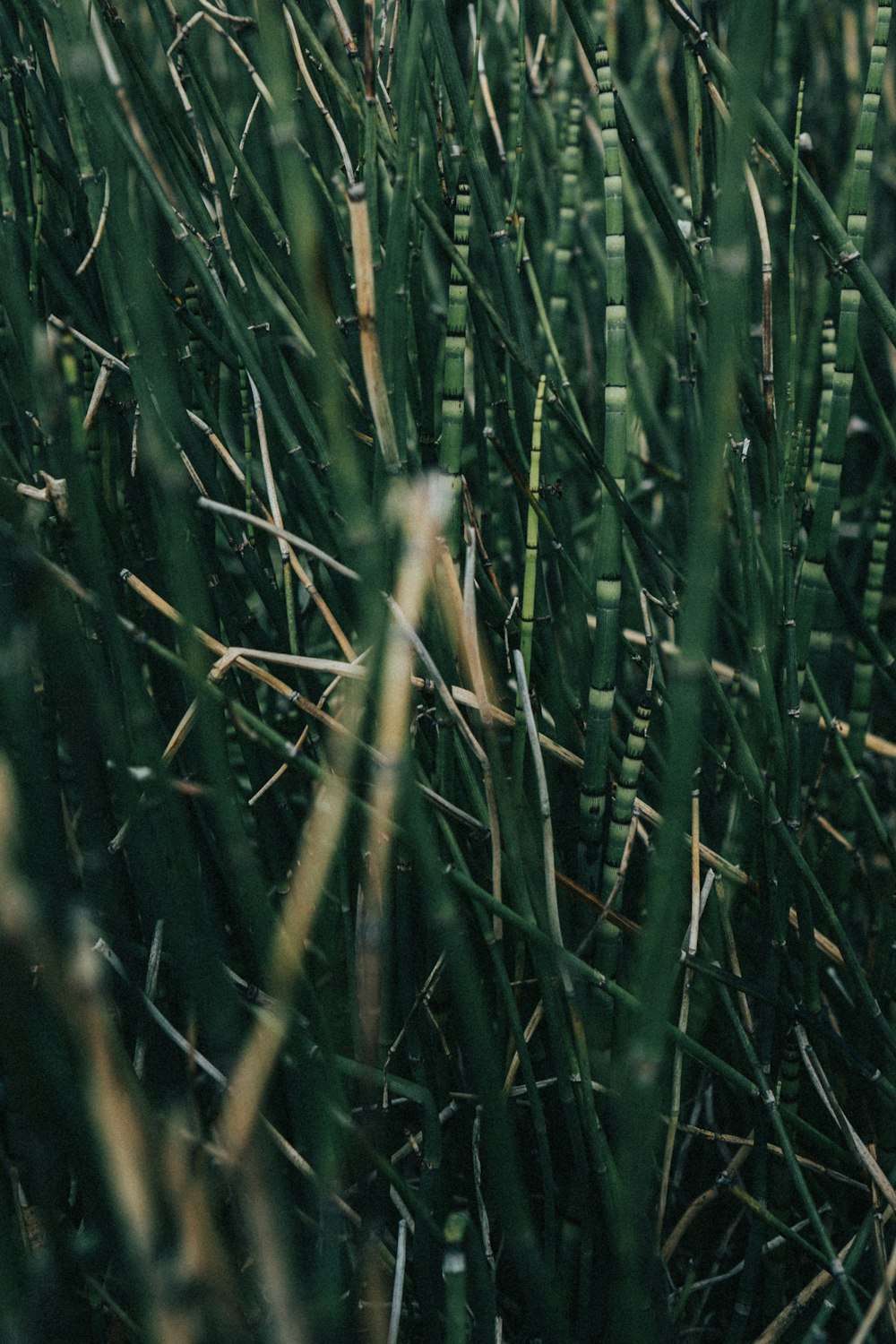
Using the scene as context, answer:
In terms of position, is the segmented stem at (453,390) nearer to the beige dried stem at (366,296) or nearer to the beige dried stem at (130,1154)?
the beige dried stem at (366,296)

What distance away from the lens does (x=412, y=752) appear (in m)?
0.64

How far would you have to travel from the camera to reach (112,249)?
0.66m

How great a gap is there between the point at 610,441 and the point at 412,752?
0.21 m

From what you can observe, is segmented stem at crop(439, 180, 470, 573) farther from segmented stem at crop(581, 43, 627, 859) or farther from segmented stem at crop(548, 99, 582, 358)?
segmented stem at crop(548, 99, 582, 358)


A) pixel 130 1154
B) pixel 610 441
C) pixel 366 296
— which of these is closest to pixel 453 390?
pixel 610 441

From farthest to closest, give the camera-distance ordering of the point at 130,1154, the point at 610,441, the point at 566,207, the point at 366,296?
the point at 566,207, the point at 610,441, the point at 366,296, the point at 130,1154

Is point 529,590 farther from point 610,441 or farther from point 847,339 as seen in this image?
point 847,339

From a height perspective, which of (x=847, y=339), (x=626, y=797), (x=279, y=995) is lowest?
(x=626, y=797)

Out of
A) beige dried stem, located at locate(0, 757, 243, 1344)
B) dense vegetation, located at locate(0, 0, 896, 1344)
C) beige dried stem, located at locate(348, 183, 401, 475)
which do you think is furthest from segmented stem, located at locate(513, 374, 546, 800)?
beige dried stem, located at locate(0, 757, 243, 1344)

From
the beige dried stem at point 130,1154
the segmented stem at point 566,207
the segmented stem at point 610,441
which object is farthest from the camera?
the segmented stem at point 566,207

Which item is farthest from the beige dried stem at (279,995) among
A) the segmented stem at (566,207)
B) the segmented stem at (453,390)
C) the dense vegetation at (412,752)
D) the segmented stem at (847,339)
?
the segmented stem at (566,207)

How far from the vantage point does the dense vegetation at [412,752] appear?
0.42m

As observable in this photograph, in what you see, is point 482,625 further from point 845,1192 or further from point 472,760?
point 845,1192

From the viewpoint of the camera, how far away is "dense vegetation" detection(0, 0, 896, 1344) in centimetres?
42
